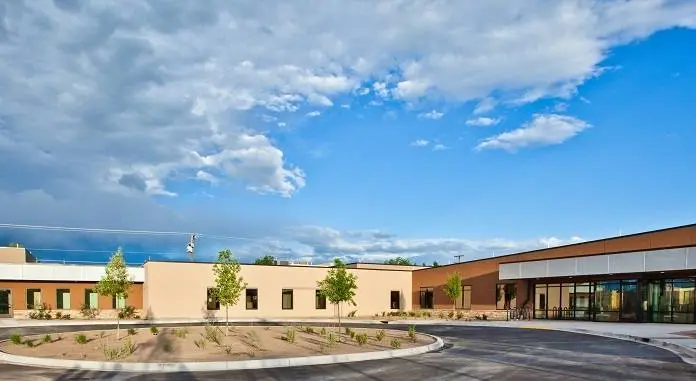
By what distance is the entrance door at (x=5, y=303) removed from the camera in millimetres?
44406

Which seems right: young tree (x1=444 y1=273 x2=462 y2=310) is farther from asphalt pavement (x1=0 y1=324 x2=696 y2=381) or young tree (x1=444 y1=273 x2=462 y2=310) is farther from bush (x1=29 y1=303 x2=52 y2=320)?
bush (x1=29 y1=303 x2=52 y2=320)

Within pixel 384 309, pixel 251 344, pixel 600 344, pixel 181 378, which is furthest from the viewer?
pixel 384 309

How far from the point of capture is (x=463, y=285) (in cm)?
4900

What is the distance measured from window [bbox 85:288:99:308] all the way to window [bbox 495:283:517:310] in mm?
30159

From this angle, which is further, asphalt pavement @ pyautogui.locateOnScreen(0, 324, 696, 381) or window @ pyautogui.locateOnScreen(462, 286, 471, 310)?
window @ pyautogui.locateOnScreen(462, 286, 471, 310)

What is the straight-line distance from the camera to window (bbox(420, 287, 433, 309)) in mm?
53375

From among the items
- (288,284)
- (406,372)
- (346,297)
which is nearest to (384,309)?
(288,284)

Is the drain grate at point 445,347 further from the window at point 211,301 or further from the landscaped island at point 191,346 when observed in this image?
the window at point 211,301

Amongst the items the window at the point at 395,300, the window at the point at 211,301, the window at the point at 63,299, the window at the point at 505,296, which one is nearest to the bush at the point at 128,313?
the window at the point at 63,299

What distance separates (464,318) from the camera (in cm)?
4469

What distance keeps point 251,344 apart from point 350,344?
3.52 m

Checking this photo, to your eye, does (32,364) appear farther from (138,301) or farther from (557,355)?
(138,301)

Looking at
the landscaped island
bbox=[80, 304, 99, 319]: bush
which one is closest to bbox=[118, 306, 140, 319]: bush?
bbox=[80, 304, 99, 319]: bush

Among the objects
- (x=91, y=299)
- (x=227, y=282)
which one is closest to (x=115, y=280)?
(x=227, y=282)
